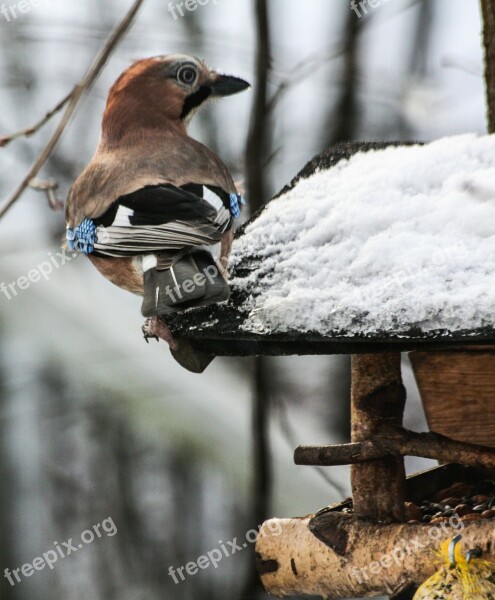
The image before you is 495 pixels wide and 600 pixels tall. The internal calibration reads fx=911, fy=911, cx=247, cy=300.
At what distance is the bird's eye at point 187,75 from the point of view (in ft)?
8.56

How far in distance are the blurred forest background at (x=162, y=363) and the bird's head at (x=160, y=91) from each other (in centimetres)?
A: 179

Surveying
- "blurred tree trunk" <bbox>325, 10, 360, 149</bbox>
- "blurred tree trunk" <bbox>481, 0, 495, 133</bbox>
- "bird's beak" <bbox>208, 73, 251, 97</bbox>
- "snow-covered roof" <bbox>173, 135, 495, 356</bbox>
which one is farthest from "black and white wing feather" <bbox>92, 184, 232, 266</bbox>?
"blurred tree trunk" <bbox>325, 10, 360, 149</bbox>

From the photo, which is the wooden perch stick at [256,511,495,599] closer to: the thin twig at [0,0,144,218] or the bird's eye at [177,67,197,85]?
the thin twig at [0,0,144,218]

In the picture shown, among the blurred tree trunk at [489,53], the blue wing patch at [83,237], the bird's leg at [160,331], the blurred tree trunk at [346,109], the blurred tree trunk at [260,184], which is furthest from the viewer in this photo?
the blurred tree trunk at [346,109]

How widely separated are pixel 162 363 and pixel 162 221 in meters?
3.27

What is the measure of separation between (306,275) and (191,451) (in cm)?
361

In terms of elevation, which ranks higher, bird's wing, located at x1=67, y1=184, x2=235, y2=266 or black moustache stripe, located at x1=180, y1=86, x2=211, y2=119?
black moustache stripe, located at x1=180, y1=86, x2=211, y2=119

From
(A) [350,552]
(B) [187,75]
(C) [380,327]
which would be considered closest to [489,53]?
(B) [187,75]

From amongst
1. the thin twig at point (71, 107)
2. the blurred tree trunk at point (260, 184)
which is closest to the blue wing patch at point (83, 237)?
the thin twig at point (71, 107)

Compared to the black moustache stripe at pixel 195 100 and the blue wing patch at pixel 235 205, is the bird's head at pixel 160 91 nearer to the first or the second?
the black moustache stripe at pixel 195 100

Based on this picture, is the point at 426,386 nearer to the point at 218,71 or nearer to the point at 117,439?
the point at 218,71

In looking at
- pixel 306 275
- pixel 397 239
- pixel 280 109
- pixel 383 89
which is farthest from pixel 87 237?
pixel 383 89

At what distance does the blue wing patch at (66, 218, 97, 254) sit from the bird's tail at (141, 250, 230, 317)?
276 mm

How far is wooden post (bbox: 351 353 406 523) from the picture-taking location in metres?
2.25
